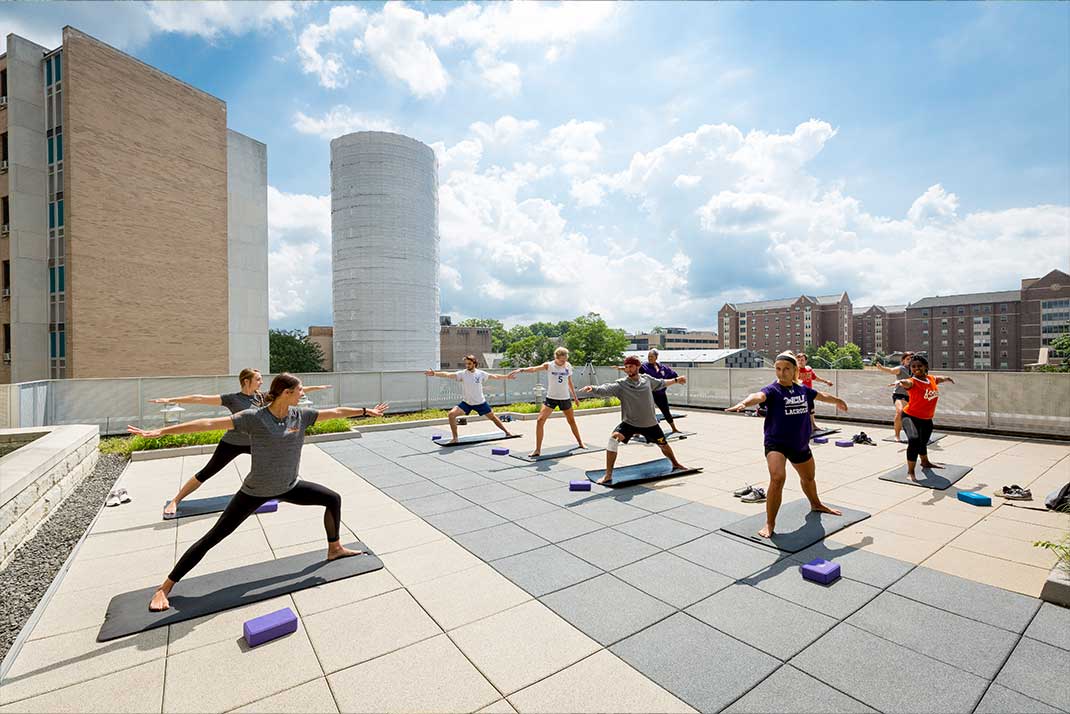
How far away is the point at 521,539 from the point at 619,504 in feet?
6.02

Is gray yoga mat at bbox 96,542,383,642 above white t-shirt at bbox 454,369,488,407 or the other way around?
the other way around

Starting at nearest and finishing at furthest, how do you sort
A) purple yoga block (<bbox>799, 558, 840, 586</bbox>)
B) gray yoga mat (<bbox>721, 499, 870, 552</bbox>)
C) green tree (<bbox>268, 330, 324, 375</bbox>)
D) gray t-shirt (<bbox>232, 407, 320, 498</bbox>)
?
gray t-shirt (<bbox>232, 407, 320, 498</bbox>) → purple yoga block (<bbox>799, 558, 840, 586</bbox>) → gray yoga mat (<bbox>721, 499, 870, 552</bbox>) → green tree (<bbox>268, 330, 324, 375</bbox>)

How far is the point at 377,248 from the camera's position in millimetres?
31719

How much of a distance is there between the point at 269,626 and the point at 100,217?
31.2m

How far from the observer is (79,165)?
→ 2483 cm

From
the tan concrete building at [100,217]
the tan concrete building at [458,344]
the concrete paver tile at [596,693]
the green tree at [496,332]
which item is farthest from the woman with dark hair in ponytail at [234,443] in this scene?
the green tree at [496,332]

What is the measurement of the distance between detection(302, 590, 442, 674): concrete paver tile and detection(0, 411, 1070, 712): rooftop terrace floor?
0.06ft

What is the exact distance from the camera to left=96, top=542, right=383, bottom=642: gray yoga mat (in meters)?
3.86

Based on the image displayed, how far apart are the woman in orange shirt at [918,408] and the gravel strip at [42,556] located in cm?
1067

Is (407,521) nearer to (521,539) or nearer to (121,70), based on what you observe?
(521,539)

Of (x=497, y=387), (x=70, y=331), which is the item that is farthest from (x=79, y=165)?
(x=497, y=387)

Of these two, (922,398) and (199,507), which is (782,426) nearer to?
(922,398)

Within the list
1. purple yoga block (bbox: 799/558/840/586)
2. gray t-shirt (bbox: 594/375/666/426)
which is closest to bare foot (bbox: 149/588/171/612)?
purple yoga block (bbox: 799/558/840/586)

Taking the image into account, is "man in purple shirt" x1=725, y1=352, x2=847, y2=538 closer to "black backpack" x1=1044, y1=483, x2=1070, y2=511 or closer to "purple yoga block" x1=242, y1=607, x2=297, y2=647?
"black backpack" x1=1044, y1=483, x2=1070, y2=511
